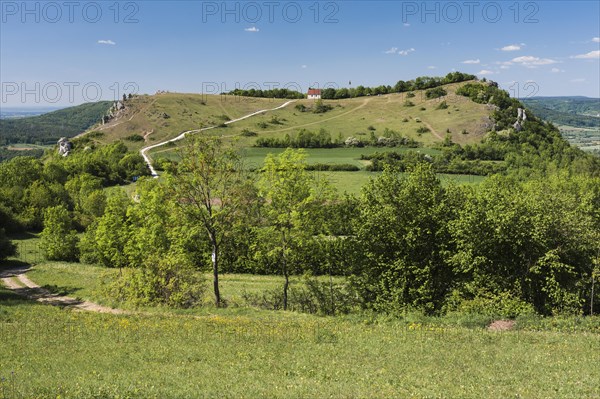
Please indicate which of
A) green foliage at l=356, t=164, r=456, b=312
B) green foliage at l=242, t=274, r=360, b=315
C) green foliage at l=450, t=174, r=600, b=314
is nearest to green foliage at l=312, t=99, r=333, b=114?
green foliage at l=242, t=274, r=360, b=315

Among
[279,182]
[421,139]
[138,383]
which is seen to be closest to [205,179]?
[279,182]

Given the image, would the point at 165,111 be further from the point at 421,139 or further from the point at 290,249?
the point at 290,249

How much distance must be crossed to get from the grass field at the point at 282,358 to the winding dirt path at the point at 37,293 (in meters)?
5.48

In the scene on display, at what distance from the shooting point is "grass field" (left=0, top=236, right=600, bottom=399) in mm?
12164

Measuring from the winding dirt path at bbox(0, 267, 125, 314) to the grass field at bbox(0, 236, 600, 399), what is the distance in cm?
548

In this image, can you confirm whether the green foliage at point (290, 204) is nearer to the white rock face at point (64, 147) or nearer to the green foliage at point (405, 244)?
the green foliage at point (405, 244)

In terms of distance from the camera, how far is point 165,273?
28203 millimetres

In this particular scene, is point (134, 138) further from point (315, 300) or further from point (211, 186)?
point (315, 300)

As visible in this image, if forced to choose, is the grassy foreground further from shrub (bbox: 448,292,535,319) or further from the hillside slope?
the hillside slope

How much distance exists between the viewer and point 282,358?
15.7 m

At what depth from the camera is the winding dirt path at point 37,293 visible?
28900 millimetres

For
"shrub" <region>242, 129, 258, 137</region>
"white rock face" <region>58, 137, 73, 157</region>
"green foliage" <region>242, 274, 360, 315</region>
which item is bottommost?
"green foliage" <region>242, 274, 360, 315</region>

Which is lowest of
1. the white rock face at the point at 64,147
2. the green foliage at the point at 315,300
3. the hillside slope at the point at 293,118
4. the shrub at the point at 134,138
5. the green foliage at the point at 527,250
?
the green foliage at the point at 315,300

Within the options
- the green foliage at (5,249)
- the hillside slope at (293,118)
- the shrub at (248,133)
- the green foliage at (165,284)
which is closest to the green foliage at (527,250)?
the green foliage at (165,284)
